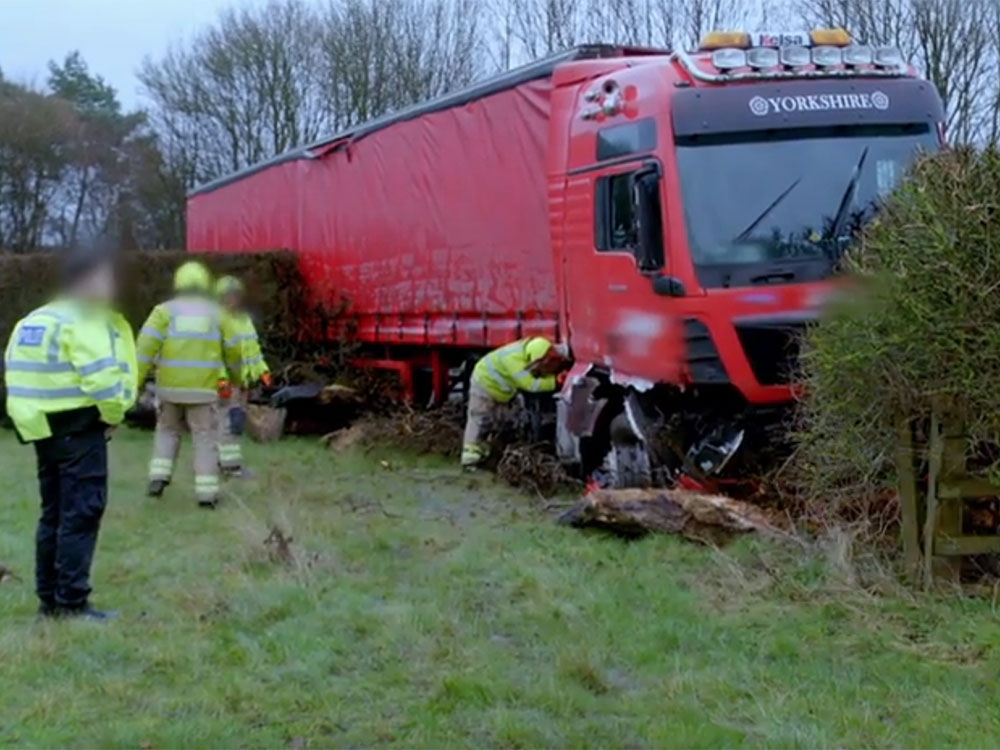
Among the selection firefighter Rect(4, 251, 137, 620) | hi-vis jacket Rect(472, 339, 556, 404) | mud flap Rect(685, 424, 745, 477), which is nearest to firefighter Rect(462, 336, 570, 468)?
hi-vis jacket Rect(472, 339, 556, 404)

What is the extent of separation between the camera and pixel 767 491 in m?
7.91

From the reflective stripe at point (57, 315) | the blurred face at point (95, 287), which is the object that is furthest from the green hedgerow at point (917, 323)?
the reflective stripe at point (57, 315)

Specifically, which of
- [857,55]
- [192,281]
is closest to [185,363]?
[192,281]

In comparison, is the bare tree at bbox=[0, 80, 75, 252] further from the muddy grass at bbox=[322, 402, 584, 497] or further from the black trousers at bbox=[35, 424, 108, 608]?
the black trousers at bbox=[35, 424, 108, 608]

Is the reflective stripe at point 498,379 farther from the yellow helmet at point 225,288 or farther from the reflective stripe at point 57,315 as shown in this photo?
the reflective stripe at point 57,315

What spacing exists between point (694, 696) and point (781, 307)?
3.73 m

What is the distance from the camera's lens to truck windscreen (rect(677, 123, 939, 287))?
316 inches

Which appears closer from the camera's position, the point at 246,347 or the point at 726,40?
the point at 726,40

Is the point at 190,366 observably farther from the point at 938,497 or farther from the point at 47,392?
the point at 938,497

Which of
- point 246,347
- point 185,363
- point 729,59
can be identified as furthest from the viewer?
point 246,347

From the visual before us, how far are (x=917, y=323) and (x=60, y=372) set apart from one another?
3784mm

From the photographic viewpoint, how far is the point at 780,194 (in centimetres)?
814

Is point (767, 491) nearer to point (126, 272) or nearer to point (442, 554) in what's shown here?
point (442, 554)

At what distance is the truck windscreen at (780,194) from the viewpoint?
26.3 ft
